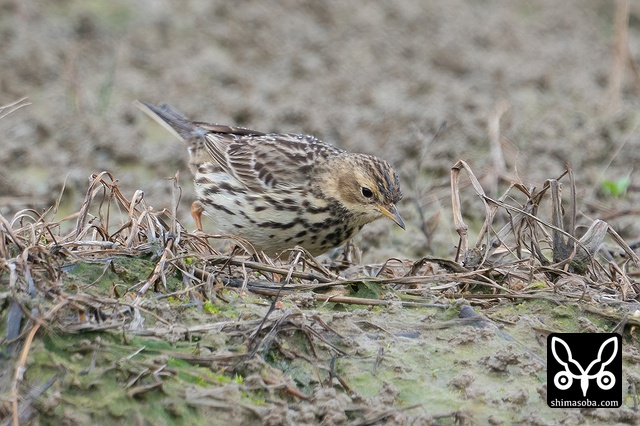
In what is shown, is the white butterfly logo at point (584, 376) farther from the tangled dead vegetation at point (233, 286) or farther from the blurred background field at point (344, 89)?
the blurred background field at point (344, 89)

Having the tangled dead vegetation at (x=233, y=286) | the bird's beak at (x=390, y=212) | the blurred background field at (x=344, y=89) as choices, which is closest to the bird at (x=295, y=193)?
the bird's beak at (x=390, y=212)

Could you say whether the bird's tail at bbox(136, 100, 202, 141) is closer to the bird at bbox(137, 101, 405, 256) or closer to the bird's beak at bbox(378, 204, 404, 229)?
the bird at bbox(137, 101, 405, 256)

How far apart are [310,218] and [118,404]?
2673 millimetres

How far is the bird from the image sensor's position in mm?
6496

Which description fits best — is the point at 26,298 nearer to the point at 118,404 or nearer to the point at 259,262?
the point at 118,404

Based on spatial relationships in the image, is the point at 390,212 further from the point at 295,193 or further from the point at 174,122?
the point at 174,122

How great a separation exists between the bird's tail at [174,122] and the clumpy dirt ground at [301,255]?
0.74 meters

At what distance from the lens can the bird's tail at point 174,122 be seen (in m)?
7.91

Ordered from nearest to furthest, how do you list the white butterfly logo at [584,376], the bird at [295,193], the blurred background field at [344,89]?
the white butterfly logo at [584,376], the bird at [295,193], the blurred background field at [344,89]

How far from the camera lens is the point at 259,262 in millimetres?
5512

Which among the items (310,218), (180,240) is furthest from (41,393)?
(310,218)

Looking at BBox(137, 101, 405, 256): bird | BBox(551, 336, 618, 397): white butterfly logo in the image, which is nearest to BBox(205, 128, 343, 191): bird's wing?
BBox(137, 101, 405, 256): bird

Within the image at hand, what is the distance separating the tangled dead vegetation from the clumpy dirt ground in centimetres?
1

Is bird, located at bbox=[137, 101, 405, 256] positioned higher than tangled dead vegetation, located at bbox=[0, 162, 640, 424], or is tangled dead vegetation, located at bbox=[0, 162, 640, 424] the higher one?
bird, located at bbox=[137, 101, 405, 256]
